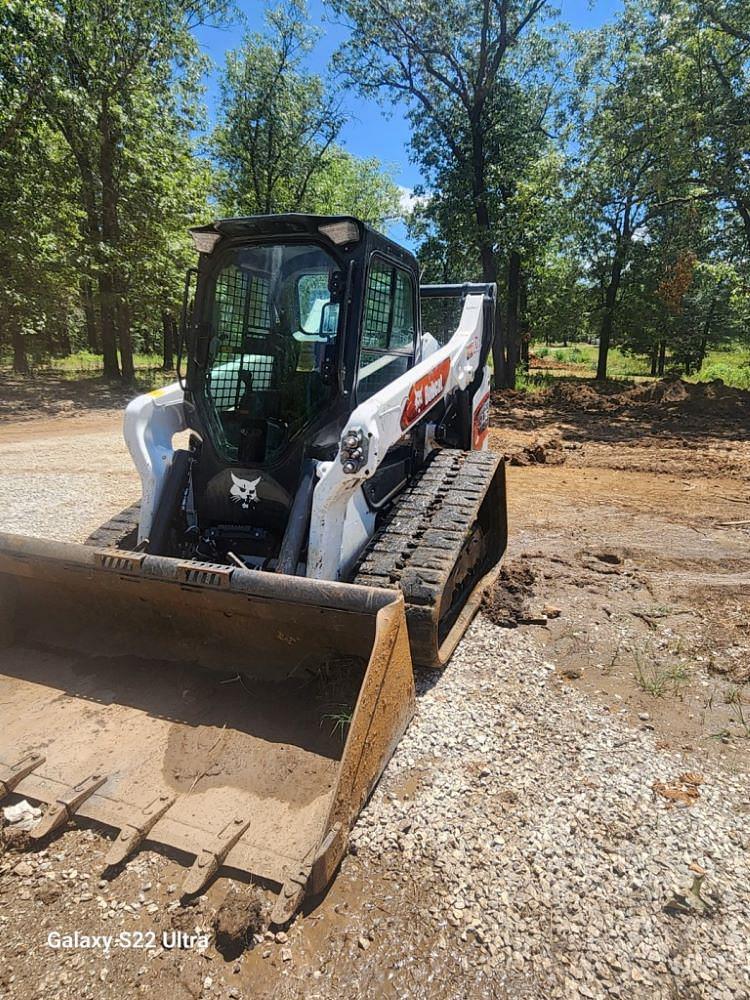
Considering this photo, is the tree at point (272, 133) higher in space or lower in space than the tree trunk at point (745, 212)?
higher

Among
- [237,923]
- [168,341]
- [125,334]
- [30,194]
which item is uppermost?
[30,194]

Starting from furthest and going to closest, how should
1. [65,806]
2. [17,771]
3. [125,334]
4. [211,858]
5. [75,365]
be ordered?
[75,365] → [125,334] → [17,771] → [65,806] → [211,858]

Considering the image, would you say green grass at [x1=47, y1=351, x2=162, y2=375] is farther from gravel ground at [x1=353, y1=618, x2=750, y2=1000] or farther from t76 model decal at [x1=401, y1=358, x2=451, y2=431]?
gravel ground at [x1=353, y1=618, x2=750, y2=1000]

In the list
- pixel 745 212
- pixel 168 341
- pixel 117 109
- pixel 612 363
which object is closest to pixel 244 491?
pixel 745 212

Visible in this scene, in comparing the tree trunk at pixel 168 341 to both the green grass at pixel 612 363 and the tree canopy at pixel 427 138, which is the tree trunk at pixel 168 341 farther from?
the green grass at pixel 612 363

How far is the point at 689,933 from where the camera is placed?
2.03m

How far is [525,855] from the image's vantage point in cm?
233

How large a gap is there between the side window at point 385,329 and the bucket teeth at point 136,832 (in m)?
2.28

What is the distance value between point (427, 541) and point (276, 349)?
1446mm

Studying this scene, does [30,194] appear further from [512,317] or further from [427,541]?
[427,541]

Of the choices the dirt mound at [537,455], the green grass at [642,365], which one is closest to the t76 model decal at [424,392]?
the dirt mound at [537,455]

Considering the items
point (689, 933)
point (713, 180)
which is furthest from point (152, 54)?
point (689, 933)

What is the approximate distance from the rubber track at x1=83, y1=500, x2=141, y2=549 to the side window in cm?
169

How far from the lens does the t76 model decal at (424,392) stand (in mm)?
3711
